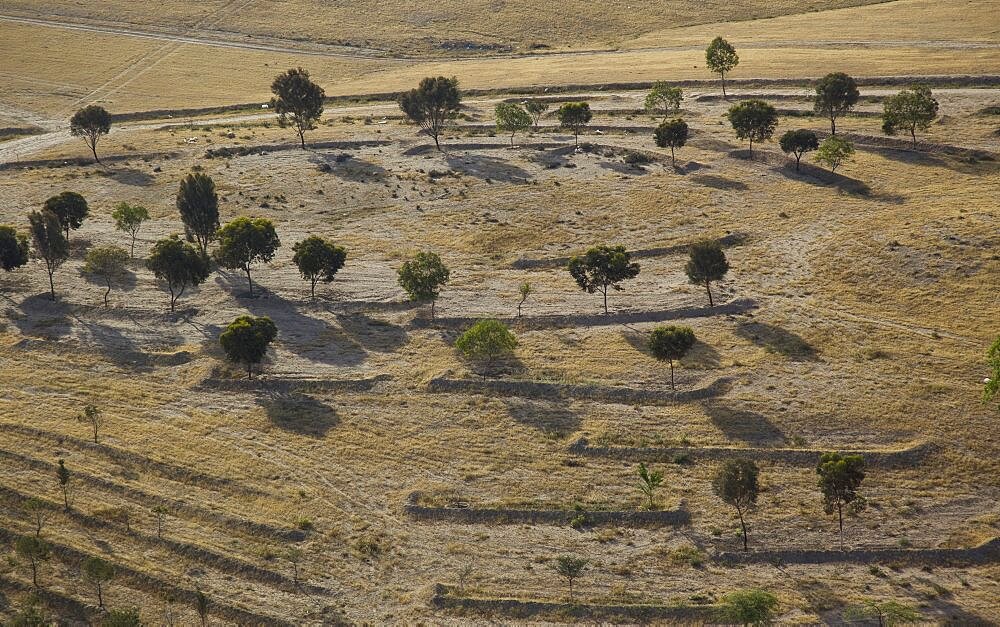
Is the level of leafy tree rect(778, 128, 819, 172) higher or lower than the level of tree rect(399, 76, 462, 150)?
lower

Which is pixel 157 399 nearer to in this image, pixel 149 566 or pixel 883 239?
pixel 149 566

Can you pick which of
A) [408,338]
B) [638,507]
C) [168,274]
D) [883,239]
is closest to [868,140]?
[883,239]

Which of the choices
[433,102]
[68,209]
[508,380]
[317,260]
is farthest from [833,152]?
[68,209]

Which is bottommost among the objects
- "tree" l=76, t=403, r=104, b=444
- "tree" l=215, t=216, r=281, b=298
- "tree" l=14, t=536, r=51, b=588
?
"tree" l=14, t=536, r=51, b=588

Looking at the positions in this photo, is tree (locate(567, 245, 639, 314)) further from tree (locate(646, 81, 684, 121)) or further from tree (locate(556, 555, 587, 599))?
tree (locate(646, 81, 684, 121))

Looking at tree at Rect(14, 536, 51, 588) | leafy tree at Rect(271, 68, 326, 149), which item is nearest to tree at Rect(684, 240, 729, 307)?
tree at Rect(14, 536, 51, 588)

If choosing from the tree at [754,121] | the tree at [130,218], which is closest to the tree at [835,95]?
the tree at [754,121]
